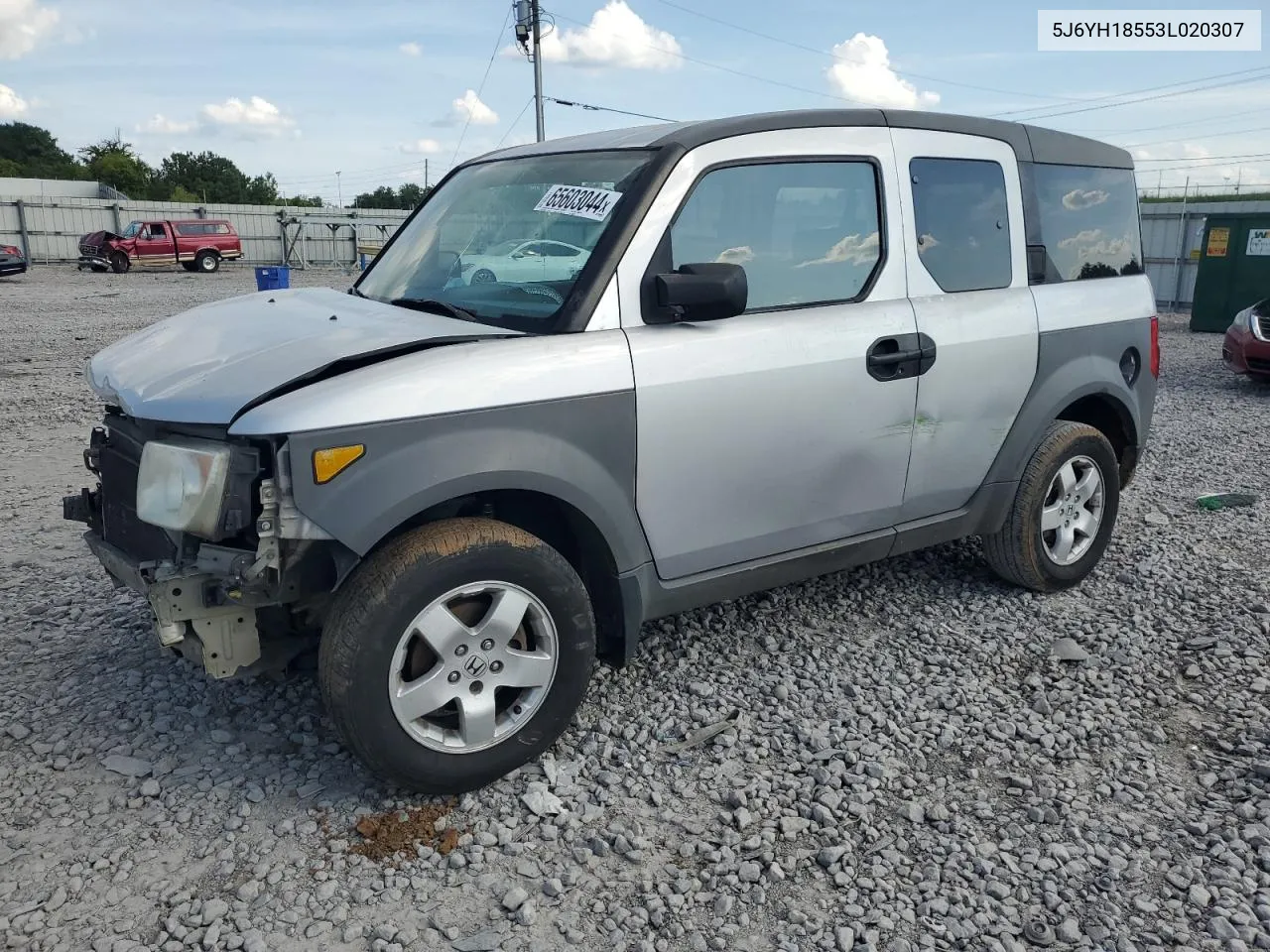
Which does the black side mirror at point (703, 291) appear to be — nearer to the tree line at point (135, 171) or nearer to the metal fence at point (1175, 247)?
the metal fence at point (1175, 247)

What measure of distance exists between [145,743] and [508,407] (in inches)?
68.6

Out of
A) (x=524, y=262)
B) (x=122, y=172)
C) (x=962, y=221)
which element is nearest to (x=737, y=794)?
(x=524, y=262)

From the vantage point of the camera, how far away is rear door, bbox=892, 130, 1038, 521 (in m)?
3.95

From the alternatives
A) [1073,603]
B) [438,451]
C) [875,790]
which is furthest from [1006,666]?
[438,451]

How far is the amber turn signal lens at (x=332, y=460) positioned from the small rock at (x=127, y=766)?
1.30 metres

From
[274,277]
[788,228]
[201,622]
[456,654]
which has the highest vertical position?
[788,228]

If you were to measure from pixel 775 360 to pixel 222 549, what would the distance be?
1.85 metres

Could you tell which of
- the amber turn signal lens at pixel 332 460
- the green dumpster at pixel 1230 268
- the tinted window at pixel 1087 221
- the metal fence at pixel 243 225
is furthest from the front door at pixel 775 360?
the metal fence at pixel 243 225

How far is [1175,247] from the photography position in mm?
18797

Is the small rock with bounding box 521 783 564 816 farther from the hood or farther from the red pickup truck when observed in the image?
the red pickup truck

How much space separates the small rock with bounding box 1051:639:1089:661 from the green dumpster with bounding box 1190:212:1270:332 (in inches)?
547

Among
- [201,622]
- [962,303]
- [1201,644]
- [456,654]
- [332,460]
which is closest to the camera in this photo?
[332,460]

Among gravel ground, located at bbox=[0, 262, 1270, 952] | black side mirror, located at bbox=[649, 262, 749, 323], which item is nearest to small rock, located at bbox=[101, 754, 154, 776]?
gravel ground, located at bbox=[0, 262, 1270, 952]

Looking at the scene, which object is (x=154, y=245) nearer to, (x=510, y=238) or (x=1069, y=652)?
(x=510, y=238)
